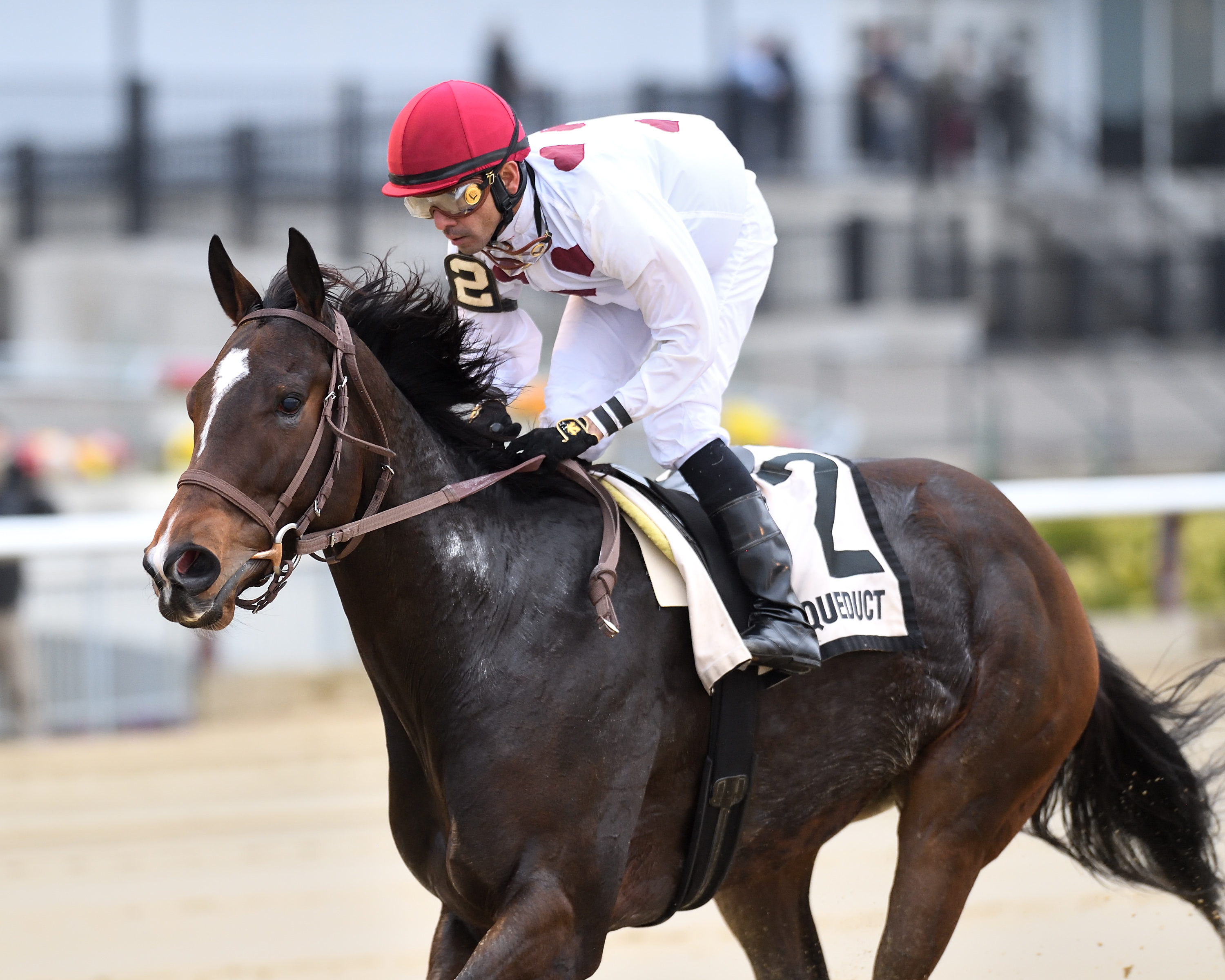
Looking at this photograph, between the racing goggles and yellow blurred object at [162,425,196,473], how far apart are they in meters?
5.69

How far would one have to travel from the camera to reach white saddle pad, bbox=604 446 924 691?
2.90 metres

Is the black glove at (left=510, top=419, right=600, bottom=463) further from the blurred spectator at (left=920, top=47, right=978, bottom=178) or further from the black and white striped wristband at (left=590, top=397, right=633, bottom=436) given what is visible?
the blurred spectator at (left=920, top=47, right=978, bottom=178)

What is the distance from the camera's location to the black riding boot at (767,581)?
9.58 feet

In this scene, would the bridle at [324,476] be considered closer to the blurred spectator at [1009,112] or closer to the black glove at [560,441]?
the black glove at [560,441]

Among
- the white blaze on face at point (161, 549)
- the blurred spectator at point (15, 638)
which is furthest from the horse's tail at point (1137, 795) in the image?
the blurred spectator at point (15, 638)

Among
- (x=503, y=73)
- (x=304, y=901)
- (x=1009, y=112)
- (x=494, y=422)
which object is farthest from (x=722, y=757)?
(x=1009, y=112)

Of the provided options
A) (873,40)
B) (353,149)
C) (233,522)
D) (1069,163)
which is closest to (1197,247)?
(1069,163)

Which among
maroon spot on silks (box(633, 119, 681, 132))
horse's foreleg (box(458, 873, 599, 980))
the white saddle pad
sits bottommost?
horse's foreleg (box(458, 873, 599, 980))

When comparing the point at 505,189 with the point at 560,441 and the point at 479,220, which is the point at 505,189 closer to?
the point at 479,220

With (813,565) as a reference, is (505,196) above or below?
above

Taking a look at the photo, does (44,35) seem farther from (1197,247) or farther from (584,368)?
(584,368)

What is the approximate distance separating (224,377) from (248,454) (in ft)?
0.48

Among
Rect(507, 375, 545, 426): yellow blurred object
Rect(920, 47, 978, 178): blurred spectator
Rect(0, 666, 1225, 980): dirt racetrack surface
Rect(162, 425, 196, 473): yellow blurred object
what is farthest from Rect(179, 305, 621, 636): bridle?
Rect(920, 47, 978, 178): blurred spectator

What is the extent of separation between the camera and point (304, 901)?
4898 millimetres
